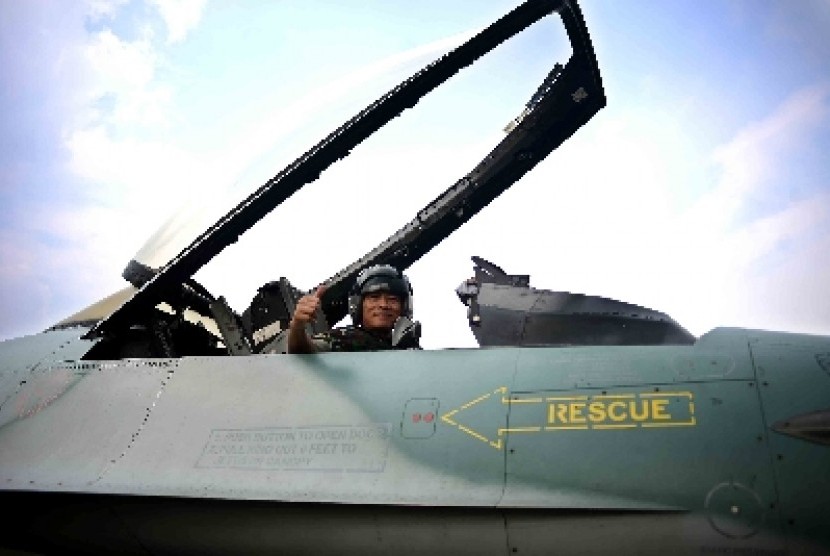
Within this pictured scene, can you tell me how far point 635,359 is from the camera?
2416 millimetres

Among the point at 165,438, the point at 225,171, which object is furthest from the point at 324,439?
the point at 225,171

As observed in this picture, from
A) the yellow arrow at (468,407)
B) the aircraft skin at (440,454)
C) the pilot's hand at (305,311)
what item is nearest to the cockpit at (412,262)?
the aircraft skin at (440,454)

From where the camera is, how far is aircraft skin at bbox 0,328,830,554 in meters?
2.01

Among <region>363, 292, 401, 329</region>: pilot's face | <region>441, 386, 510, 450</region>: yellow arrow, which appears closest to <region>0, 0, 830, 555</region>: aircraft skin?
<region>441, 386, 510, 450</region>: yellow arrow

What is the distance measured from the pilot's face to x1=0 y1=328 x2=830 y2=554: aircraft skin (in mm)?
682

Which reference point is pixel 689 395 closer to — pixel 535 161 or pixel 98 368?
pixel 535 161

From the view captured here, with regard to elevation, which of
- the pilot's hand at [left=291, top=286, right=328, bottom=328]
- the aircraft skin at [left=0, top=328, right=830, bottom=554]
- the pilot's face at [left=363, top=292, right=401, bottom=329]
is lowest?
the aircraft skin at [left=0, top=328, right=830, bottom=554]

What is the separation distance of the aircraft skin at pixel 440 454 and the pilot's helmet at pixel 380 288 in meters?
0.74

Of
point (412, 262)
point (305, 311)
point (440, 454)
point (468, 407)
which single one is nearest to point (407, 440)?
point (440, 454)

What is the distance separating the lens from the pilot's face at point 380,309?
3541 mm

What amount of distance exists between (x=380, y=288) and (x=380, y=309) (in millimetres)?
125

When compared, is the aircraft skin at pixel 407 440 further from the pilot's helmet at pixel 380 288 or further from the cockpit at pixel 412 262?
the pilot's helmet at pixel 380 288

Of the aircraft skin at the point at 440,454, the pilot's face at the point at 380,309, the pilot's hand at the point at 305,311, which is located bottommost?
the aircraft skin at the point at 440,454

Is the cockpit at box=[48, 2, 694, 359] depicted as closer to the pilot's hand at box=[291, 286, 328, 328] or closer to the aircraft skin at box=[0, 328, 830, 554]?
the aircraft skin at box=[0, 328, 830, 554]
